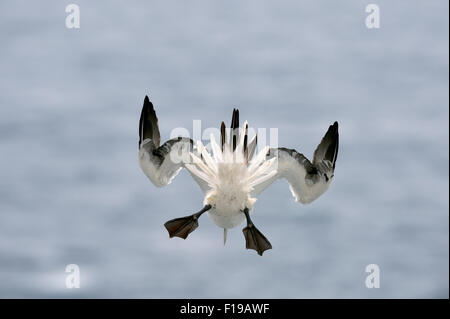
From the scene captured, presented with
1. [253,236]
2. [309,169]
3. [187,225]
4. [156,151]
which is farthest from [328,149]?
[156,151]

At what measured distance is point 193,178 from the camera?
17.4 metres

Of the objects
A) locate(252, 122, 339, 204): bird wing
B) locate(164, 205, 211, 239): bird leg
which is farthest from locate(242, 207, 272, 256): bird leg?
locate(252, 122, 339, 204): bird wing

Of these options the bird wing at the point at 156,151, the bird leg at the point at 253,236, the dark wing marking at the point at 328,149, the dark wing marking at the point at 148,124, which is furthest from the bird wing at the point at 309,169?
the dark wing marking at the point at 148,124

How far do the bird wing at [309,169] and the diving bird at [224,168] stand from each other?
17mm

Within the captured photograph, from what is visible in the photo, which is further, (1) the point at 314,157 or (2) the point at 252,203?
(1) the point at 314,157

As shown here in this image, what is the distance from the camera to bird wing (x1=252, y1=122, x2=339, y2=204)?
17797mm

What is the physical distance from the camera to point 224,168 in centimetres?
1664

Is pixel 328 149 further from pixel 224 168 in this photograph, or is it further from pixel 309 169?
pixel 224 168

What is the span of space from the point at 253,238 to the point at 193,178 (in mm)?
1416

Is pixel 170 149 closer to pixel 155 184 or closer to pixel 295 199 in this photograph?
pixel 155 184

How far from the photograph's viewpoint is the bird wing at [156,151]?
17203 mm
